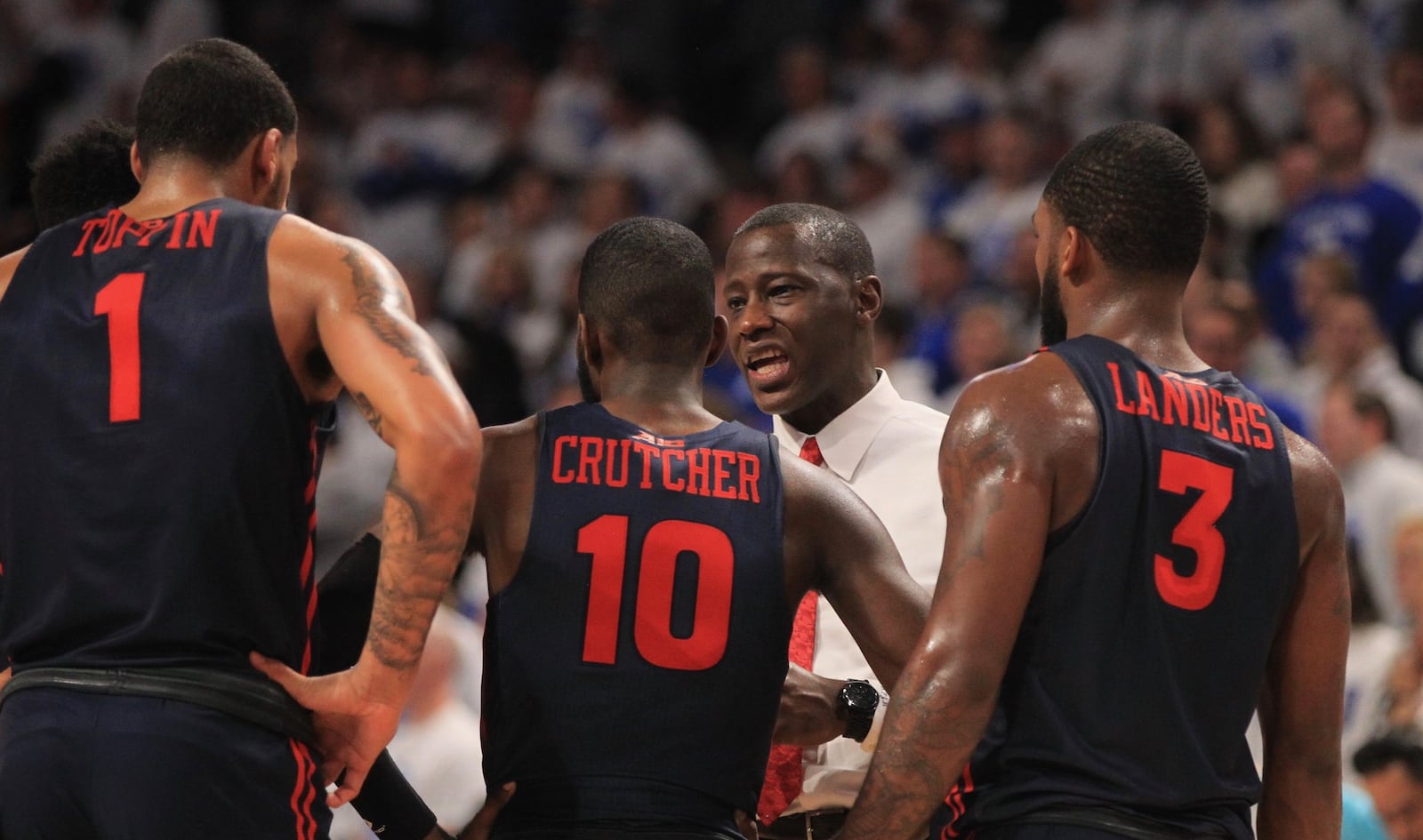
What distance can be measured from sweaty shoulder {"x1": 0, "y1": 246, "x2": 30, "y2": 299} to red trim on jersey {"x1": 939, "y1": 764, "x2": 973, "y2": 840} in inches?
76.3

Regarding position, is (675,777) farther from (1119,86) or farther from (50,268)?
(1119,86)

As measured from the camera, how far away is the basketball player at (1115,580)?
2.92m

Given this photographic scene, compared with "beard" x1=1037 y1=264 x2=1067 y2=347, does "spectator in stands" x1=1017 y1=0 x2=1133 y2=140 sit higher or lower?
higher

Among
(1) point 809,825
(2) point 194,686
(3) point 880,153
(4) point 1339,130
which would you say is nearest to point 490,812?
(2) point 194,686

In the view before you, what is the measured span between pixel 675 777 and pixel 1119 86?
28.0ft

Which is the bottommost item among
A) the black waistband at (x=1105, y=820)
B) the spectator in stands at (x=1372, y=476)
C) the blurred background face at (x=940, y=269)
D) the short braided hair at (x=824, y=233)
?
the black waistband at (x=1105, y=820)

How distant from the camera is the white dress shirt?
12.2 feet

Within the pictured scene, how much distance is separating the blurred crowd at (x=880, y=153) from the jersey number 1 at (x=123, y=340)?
10.9 ft

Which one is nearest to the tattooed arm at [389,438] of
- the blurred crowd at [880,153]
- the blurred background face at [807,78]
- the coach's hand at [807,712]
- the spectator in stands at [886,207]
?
the coach's hand at [807,712]

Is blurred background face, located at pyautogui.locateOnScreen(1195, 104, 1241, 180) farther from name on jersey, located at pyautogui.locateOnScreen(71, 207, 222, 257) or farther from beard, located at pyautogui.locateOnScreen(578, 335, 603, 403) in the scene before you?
name on jersey, located at pyautogui.locateOnScreen(71, 207, 222, 257)

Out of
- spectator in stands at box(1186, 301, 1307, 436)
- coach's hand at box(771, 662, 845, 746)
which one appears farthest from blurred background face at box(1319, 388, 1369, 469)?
coach's hand at box(771, 662, 845, 746)

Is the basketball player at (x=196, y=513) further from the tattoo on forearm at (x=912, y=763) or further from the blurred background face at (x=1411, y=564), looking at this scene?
the blurred background face at (x=1411, y=564)

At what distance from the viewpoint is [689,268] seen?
3324 mm

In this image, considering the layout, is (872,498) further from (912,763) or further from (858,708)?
(912,763)
